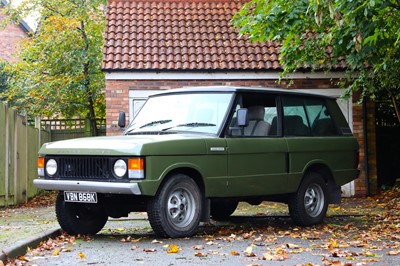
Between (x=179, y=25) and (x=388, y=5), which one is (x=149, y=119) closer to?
(x=388, y=5)

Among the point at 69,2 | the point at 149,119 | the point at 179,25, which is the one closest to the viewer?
the point at 149,119

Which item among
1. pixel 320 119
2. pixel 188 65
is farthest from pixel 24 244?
pixel 188 65

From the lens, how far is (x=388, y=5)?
1144 centimetres

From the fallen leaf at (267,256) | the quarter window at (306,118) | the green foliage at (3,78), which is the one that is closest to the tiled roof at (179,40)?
the quarter window at (306,118)

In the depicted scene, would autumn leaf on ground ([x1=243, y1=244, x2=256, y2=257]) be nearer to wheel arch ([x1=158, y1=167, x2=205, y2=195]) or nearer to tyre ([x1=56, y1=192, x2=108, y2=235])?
wheel arch ([x1=158, y1=167, x2=205, y2=195])

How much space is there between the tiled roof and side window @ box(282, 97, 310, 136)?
19.6 feet

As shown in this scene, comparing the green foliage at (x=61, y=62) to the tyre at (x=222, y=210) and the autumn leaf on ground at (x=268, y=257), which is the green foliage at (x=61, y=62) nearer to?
the tyre at (x=222, y=210)

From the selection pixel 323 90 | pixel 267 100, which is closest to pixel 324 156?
pixel 267 100

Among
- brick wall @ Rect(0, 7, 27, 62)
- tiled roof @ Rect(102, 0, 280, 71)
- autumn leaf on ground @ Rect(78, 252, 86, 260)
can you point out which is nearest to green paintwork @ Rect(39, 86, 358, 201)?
autumn leaf on ground @ Rect(78, 252, 86, 260)

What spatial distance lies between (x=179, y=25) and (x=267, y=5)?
5.05 meters

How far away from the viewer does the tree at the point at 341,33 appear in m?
11.4

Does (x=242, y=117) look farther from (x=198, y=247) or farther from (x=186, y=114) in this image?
(x=198, y=247)

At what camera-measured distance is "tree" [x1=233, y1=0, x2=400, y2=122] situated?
11.4 m

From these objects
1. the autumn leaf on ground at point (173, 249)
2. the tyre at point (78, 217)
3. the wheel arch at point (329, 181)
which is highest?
the wheel arch at point (329, 181)
